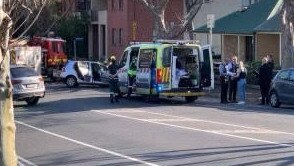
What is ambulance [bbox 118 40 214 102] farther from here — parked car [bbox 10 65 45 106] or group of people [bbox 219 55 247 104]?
parked car [bbox 10 65 45 106]

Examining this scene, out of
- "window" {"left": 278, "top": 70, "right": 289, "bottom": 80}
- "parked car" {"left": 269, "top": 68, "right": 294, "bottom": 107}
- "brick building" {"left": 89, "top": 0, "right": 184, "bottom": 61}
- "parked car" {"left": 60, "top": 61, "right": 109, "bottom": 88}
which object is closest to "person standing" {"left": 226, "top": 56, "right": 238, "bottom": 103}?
"parked car" {"left": 269, "top": 68, "right": 294, "bottom": 107}

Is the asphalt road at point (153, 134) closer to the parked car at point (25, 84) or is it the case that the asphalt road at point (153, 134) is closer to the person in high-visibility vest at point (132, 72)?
the parked car at point (25, 84)

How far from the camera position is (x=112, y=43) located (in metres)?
60.2

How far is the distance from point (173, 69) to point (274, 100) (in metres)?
3.68

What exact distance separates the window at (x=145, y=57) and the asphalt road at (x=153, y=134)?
145 cm

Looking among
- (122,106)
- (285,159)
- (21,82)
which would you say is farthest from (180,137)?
(21,82)

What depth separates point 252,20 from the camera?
136 feet

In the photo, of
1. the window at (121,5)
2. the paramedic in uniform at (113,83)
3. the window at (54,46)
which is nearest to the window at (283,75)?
the paramedic in uniform at (113,83)

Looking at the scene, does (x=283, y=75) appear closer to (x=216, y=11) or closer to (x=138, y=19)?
(x=216, y=11)

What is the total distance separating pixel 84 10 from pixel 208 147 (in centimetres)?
5135

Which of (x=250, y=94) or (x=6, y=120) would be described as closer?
(x=6, y=120)

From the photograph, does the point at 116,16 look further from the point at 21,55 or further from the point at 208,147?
the point at 208,147

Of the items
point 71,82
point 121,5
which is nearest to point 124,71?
point 71,82

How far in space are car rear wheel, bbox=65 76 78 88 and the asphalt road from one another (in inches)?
485
